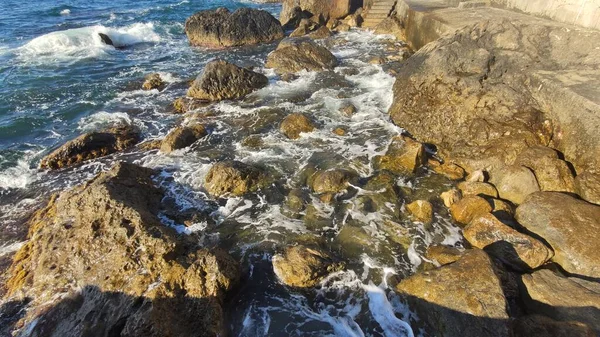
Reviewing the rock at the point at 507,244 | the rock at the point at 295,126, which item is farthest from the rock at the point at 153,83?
the rock at the point at 507,244

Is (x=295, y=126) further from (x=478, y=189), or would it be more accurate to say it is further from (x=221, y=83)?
(x=478, y=189)

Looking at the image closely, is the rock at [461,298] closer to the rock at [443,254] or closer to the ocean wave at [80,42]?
the rock at [443,254]

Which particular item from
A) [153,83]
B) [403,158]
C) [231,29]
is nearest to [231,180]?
[403,158]

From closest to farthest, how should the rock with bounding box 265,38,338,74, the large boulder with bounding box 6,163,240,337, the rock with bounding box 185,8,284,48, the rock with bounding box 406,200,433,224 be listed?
the large boulder with bounding box 6,163,240,337 → the rock with bounding box 406,200,433,224 → the rock with bounding box 265,38,338,74 → the rock with bounding box 185,8,284,48

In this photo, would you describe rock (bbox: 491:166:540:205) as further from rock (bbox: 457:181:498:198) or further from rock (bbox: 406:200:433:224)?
rock (bbox: 406:200:433:224)

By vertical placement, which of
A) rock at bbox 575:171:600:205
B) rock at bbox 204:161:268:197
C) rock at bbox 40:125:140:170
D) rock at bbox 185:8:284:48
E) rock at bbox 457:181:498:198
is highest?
rock at bbox 185:8:284:48

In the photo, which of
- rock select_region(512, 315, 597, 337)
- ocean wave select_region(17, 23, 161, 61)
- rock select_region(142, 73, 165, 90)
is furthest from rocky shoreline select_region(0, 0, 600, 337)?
ocean wave select_region(17, 23, 161, 61)
